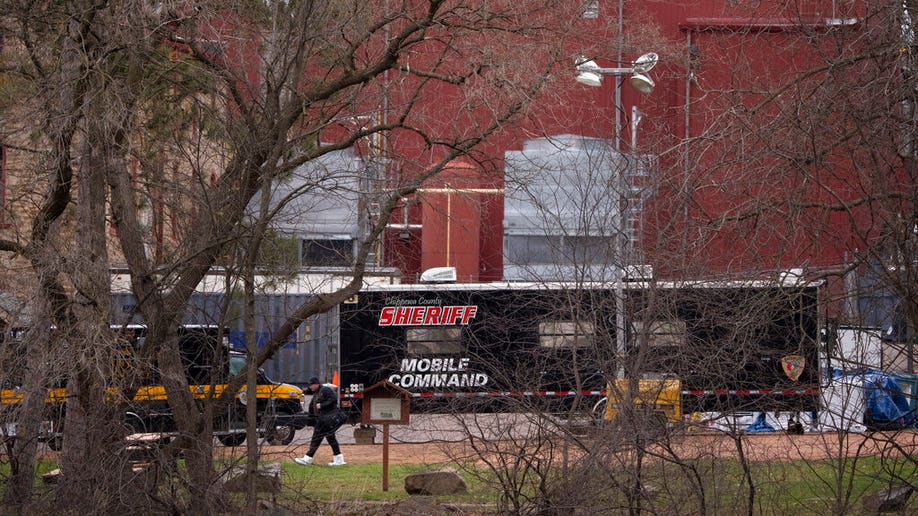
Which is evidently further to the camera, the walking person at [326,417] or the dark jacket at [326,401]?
the dark jacket at [326,401]

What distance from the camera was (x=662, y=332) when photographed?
11320mm

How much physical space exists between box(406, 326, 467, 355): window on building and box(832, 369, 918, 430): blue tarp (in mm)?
12229

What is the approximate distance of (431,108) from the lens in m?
12.7

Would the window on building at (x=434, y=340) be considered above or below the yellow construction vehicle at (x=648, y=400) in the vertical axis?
above

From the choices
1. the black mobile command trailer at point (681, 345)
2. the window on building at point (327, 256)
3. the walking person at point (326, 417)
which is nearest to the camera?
the black mobile command trailer at point (681, 345)

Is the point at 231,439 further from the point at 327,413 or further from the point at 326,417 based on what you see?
the point at 327,413

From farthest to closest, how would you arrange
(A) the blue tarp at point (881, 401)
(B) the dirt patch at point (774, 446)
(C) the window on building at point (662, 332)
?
(C) the window on building at point (662, 332), (A) the blue tarp at point (881, 401), (B) the dirt patch at point (774, 446)

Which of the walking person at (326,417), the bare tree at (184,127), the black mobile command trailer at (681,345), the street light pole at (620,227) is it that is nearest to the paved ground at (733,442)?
the black mobile command trailer at (681,345)

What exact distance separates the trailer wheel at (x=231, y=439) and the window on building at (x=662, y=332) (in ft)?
14.1

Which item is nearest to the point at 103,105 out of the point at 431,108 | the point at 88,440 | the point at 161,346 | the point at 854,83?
the point at 161,346

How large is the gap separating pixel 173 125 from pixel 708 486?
6697mm

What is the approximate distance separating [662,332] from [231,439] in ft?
15.5

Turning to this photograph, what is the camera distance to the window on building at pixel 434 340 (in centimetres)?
2273

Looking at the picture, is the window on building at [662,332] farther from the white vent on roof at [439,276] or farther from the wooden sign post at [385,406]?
the white vent on roof at [439,276]
